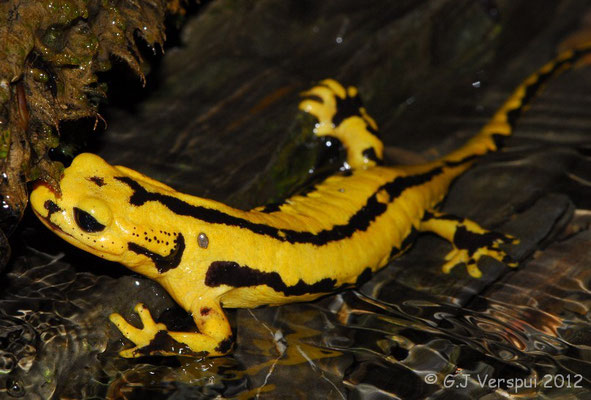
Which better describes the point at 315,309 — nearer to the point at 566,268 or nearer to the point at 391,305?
the point at 391,305

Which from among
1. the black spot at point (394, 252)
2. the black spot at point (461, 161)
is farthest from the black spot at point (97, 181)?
the black spot at point (461, 161)

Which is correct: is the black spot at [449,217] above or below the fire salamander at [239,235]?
above

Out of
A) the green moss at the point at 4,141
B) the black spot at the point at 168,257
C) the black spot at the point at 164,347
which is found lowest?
the black spot at the point at 164,347

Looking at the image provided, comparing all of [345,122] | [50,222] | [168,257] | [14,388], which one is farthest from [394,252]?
[14,388]

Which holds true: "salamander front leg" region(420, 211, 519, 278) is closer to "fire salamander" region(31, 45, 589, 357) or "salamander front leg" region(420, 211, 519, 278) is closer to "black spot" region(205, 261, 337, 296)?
"fire salamander" region(31, 45, 589, 357)

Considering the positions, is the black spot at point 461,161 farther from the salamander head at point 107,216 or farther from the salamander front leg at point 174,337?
the salamander head at point 107,216

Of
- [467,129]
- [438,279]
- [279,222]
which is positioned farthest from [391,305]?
[467,129]
